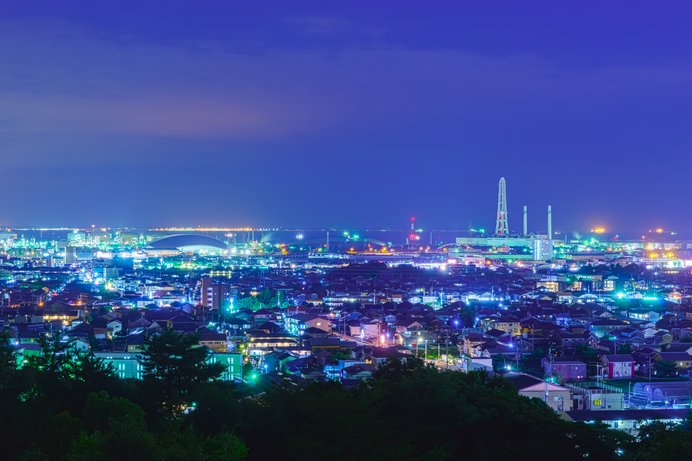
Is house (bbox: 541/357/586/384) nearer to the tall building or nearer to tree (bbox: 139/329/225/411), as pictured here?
tree (bbox: 139/329/225/411)

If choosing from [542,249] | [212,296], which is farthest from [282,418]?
[542,249]

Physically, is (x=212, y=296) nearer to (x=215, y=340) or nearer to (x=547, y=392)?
(x=215, y=340)

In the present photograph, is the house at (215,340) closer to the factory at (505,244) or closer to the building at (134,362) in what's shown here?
the building at (134,362)

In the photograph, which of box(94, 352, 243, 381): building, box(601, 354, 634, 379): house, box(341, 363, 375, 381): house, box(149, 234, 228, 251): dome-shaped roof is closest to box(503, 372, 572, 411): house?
box(341, 363, 375, 381): house

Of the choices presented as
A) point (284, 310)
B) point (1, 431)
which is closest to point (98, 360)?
point (1, 431)

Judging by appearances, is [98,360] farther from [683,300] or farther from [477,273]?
[477,273]

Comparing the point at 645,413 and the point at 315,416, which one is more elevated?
the point at 315,416
